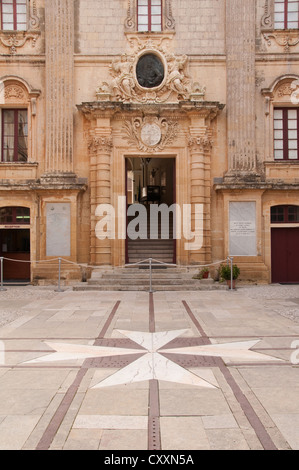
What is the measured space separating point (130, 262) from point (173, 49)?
28.4 ft

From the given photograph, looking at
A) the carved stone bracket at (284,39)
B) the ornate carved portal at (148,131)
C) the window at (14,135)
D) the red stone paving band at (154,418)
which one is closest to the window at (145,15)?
the ornate carved portal at (148,131)

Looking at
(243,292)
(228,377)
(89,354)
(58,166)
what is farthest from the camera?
(58,166)

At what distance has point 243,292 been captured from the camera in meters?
15.2

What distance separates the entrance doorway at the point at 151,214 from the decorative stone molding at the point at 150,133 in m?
1.26

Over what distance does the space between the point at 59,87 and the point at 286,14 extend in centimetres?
942

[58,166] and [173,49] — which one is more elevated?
[173,49]

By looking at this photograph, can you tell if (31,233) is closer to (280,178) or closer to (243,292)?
(243,292)

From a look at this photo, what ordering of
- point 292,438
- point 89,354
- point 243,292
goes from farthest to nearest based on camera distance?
point 243,292 < point 89,354 < point 292,438

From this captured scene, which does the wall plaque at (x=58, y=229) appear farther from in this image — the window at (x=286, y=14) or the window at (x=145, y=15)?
the window at (x=286, y=14)

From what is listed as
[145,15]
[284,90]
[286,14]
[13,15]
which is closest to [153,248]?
[284,90]

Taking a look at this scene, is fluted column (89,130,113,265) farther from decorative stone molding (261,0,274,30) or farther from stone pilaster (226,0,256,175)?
decorative stone molding (261,0,274,30)

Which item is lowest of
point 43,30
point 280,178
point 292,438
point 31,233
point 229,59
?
point 292,438

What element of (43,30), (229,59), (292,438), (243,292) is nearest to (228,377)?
(292,438)

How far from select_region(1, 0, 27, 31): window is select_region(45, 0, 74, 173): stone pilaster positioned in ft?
3.66
